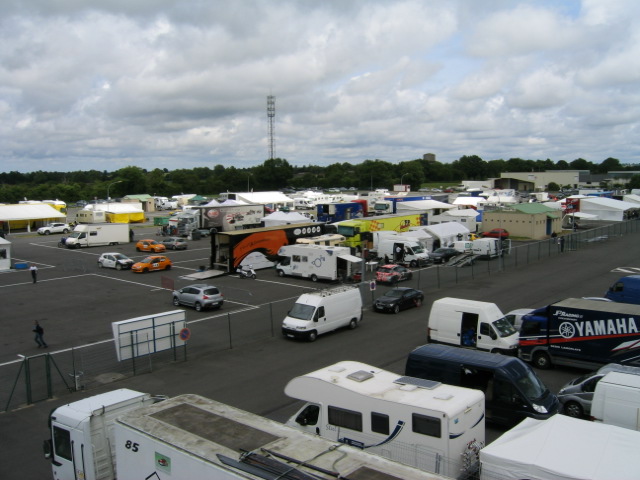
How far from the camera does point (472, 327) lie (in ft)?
62.3

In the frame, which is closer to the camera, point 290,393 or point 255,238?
point 290,393

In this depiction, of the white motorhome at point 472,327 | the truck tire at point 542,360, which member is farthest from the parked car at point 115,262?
the truck tire at point 542,360

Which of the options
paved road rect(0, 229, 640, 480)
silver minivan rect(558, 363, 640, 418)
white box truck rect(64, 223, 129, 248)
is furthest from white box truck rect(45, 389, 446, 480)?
white box truck rect(64, 223, 129, 248)

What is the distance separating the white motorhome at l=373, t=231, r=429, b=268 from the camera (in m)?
39.4

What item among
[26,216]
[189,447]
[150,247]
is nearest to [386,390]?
[189,447]

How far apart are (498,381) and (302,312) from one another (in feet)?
33.8

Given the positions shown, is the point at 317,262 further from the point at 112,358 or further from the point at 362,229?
the point at 112,358

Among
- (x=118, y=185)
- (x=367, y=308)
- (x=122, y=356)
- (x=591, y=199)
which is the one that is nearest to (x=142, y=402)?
(x=122, y=356)

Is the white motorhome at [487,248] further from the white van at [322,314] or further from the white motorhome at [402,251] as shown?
the white van at [322,314]

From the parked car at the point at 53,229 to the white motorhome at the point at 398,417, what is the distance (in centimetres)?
6419

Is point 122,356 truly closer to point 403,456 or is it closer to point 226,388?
point 226,388

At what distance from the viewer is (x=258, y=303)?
28.3 meters

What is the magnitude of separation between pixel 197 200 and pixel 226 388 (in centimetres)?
8683

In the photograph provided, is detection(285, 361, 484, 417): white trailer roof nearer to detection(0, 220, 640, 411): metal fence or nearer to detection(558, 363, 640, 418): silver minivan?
detection(558, 363, 640, 418): silver minivan
